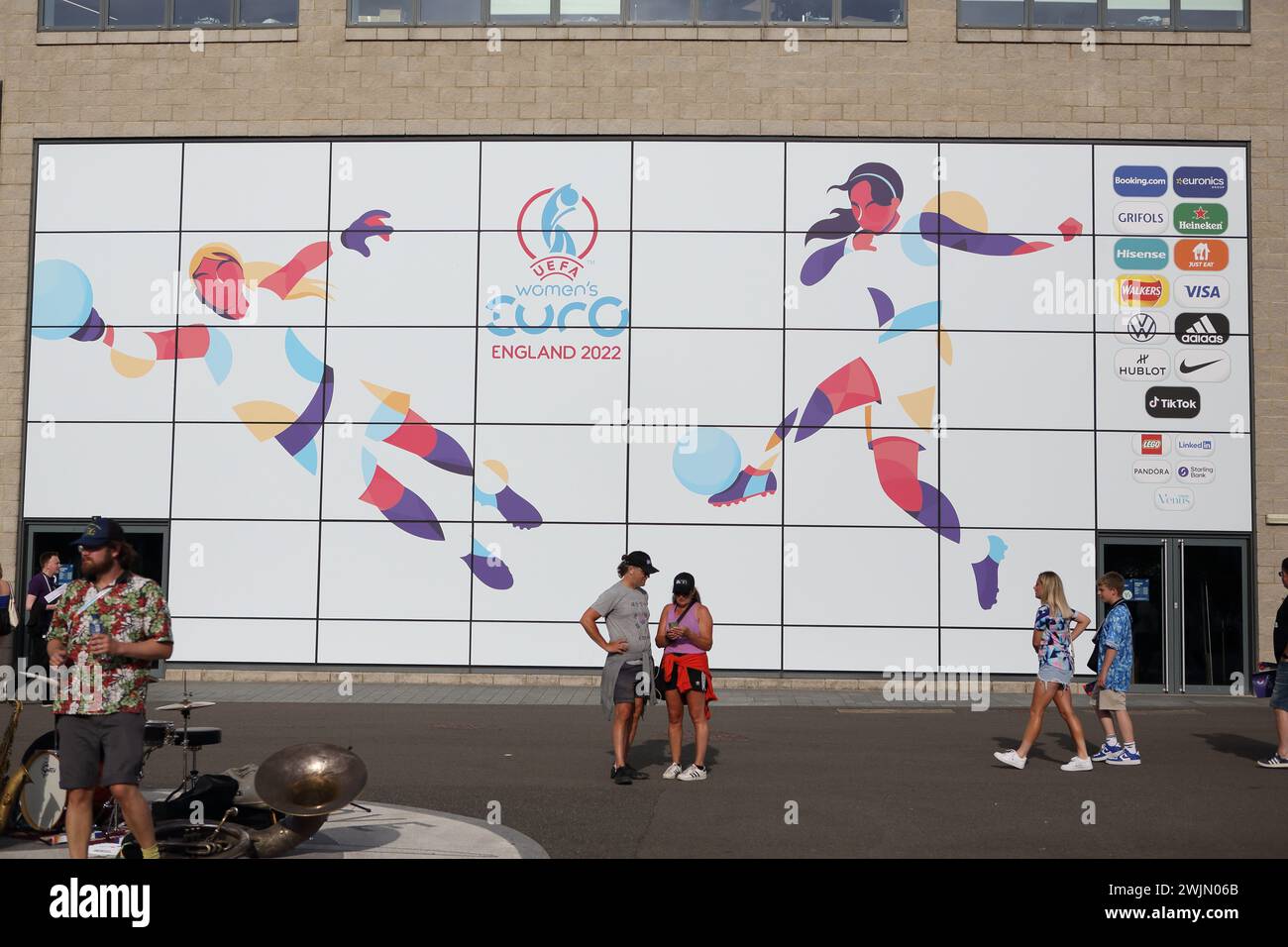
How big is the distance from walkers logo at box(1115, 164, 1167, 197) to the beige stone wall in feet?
1.81

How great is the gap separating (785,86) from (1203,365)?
7.84 m

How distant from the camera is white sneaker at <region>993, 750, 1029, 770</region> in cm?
1124

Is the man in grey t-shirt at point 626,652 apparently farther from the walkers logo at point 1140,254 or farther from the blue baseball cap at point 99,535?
the walkers logo at point 1140,254

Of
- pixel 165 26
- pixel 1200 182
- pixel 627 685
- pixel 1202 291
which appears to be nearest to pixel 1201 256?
pixel 1202 291

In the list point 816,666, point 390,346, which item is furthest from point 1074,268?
point 390,346

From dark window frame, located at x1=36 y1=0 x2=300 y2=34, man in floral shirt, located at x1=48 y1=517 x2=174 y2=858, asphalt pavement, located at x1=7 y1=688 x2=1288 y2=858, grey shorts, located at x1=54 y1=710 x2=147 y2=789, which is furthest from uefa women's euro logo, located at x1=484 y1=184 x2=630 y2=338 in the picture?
grey shorts, located at x1=54 y1=710 x2=147 y2=789

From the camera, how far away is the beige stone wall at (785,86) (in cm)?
1978

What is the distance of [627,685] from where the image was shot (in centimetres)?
1063

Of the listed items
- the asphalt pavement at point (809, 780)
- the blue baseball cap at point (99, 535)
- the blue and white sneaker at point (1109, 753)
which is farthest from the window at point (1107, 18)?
the blue baseball cap at point (99, 535)

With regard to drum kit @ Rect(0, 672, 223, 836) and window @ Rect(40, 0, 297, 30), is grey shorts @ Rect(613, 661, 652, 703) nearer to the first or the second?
drum kit @ Rect(0, 672, 223, 836)

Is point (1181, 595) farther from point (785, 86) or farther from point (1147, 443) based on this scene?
point (785, 86)

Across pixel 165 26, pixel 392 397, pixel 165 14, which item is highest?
pixel 165 14

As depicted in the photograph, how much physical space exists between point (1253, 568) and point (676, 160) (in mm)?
10958
